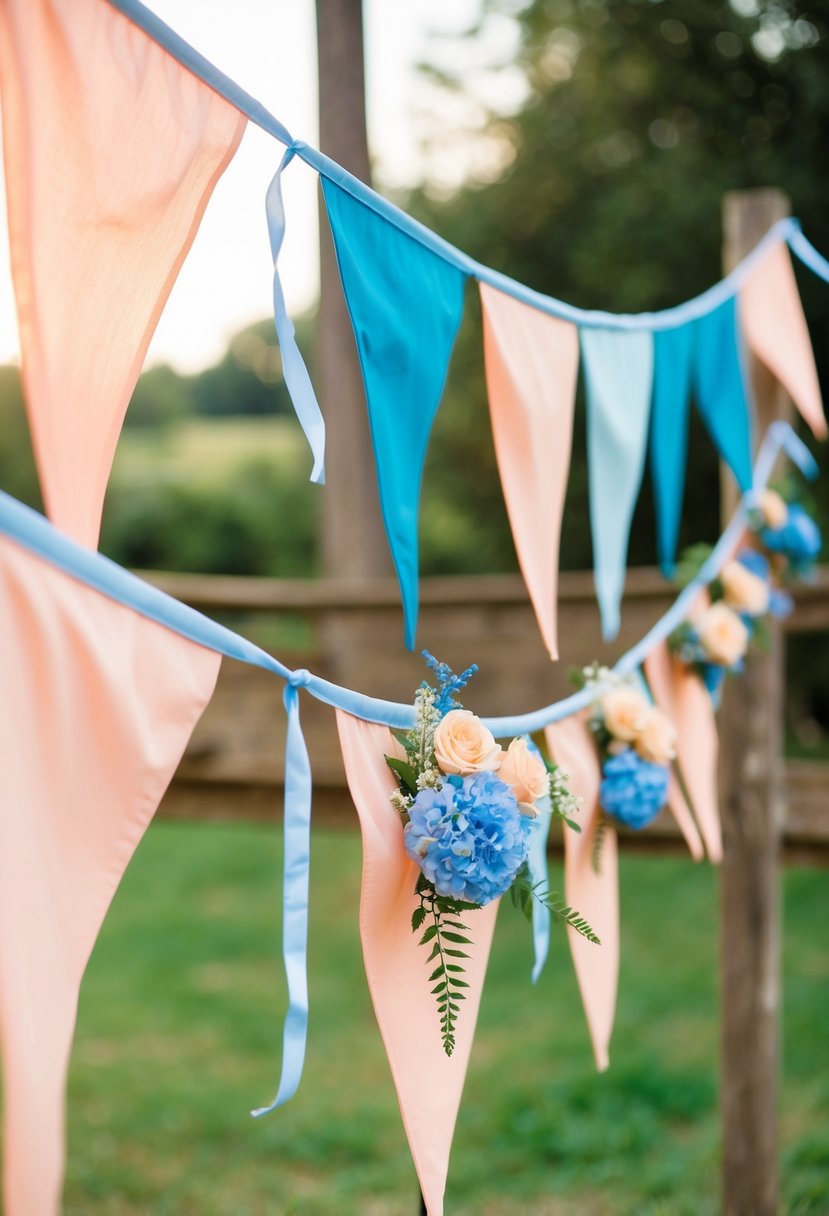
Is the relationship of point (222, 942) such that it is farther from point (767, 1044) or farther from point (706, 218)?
point (706, 218)

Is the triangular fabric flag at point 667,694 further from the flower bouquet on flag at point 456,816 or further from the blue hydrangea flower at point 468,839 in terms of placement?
the blue hydrangea flower at point 468,839

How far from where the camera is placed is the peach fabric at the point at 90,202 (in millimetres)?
834

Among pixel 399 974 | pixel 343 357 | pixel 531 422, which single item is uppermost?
pixel 343 357

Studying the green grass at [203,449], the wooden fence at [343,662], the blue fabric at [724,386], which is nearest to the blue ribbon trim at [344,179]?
the blue fabric at [724,386]

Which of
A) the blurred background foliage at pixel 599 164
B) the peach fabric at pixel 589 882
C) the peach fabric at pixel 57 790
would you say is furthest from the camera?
the blurred background foliage at pixel 599 164

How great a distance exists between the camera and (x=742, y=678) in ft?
7.30

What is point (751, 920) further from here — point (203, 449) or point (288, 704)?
point (203, 449)

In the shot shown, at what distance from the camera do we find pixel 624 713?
141cm

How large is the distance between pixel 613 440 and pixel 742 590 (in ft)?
1.86

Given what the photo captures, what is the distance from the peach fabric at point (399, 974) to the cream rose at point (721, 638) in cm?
84

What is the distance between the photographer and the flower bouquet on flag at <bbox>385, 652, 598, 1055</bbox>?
966 mm

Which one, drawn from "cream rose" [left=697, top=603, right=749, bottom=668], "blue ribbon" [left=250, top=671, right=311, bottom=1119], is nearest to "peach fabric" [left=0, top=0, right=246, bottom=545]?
"blue ribbon" [left=250, top=671, right=311, bottom=1119]

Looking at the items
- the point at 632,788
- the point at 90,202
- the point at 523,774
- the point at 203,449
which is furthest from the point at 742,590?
the point at 203,449

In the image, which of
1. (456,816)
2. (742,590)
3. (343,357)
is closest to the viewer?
(456,816)
